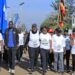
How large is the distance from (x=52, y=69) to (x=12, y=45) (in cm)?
233

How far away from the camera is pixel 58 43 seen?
13.9 m

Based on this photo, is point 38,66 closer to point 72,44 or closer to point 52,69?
point 52,69

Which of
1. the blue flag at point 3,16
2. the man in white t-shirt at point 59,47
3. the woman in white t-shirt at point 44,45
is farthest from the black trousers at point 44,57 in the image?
the blue flag at point 3,16

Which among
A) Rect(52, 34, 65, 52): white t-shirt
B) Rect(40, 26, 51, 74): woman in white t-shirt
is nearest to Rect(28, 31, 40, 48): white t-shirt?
Rect(40, 26, 51, 74): woman in white t-shirt

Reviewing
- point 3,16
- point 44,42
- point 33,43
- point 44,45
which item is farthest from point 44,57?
point 3,16

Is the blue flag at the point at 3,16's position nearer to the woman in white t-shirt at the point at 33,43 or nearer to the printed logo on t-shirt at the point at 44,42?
the woman in white t-shirt at the point at 33,43

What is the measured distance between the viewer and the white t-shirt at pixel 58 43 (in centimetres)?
1391

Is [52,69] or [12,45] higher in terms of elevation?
[12,45]

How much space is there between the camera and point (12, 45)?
13430 millimetres

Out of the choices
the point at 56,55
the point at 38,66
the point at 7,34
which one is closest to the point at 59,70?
the point at 56,55

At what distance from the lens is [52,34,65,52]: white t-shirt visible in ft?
45.6

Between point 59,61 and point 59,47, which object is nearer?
point 59,47

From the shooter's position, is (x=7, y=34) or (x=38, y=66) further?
(x=38, y=66)

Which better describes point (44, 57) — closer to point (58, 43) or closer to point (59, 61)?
point (59, 61)
